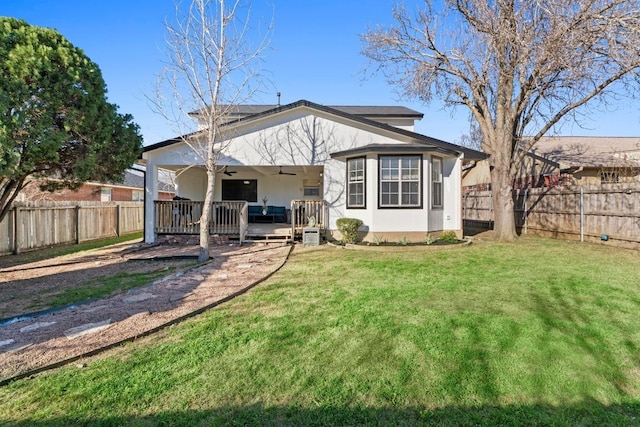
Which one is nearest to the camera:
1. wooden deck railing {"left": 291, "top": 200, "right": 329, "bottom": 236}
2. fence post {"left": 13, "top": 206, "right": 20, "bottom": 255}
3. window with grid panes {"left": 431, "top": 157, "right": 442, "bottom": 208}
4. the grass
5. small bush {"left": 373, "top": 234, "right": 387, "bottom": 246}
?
the grass

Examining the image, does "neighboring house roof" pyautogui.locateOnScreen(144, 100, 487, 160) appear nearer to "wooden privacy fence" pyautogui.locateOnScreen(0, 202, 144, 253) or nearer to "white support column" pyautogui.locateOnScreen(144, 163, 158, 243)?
"white support column" pyautogui.locateOnScreen(144, 163, 158, 243)

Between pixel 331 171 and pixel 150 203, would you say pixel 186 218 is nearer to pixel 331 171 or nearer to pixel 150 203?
pixel 150 203

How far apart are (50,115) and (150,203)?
476 centimetres

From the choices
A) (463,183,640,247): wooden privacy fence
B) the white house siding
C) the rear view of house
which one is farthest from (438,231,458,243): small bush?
(463,183,640,247): wooden privacy fence

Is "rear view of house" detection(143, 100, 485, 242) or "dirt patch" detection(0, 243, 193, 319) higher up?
"rear view of house" detection(143, 100, 485, 242)

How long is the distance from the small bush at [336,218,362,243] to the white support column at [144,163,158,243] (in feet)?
21.4

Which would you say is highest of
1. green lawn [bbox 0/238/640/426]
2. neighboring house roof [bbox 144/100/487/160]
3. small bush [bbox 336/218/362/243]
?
neighboring house roof [bbox 144/100/487/160]

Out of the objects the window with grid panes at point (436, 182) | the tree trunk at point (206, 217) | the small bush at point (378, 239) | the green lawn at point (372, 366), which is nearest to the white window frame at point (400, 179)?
the window with grid panes at point (436, 182)

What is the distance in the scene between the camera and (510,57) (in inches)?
452

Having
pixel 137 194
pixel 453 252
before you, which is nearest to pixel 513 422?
pixel 453 252

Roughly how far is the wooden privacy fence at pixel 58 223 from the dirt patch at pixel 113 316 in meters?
3.67

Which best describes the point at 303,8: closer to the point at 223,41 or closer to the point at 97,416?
the point at 223,41

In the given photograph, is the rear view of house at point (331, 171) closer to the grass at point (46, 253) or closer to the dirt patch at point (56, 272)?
the grass at point (46, 253)

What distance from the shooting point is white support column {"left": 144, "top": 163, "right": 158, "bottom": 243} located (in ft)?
39.7
